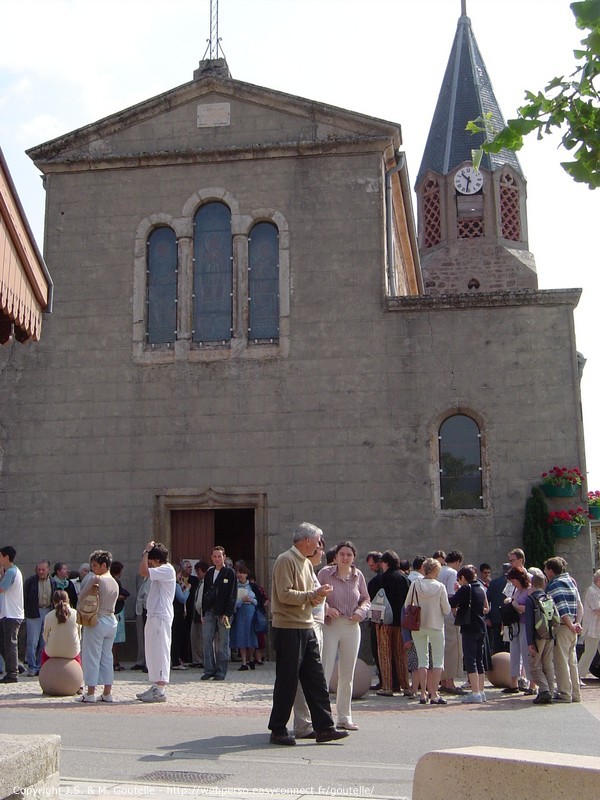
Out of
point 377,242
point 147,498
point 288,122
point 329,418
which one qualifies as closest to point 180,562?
point 147,498

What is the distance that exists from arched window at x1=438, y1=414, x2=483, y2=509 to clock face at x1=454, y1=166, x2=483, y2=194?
19.8 meters

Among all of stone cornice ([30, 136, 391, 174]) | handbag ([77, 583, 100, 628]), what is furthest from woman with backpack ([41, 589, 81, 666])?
stone cornice ([30, 136, 391, 174])

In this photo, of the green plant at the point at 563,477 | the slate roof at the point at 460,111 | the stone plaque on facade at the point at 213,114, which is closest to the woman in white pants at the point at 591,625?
the green plant at the point at 563,477

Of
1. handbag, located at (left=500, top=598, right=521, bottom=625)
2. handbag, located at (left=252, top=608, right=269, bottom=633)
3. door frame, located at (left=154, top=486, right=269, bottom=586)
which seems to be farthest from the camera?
door frame, located at (left=154, top=486, right=269, bottom=586)

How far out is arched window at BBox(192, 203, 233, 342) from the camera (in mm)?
19016

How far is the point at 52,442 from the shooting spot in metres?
18.6

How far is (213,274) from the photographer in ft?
63.2

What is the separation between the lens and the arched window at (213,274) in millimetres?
19016

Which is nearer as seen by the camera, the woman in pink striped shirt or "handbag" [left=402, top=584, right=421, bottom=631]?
the woman in pink striped shirt

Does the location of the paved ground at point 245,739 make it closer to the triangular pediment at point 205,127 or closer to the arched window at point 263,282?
the arched window at point 263,282

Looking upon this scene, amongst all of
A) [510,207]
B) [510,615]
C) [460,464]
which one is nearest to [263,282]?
[460,464]

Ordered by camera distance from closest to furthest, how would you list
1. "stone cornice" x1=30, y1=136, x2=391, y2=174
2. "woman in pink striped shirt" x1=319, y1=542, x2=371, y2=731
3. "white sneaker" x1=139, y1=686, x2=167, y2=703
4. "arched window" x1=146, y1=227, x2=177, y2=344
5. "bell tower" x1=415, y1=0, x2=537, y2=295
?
"woman in pink striped shirt" x1=319, y1=542, x2=371, y2=731 → "white sneaker" x1=139, y1=686, x2=167, y2=703 → "stone cornice" x1=30, y1=136, x2=391, y2=174 → "arched window" x1=146, y1=227, x2=177, y2=344 → "bell tower" x1=415, y1=0, x2=537, y2=295

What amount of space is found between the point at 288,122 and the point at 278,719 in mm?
13422

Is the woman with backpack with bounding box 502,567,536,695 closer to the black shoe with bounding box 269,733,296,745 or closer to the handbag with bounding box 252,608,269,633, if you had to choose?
the handbag with bounding box 252,608,269,633
